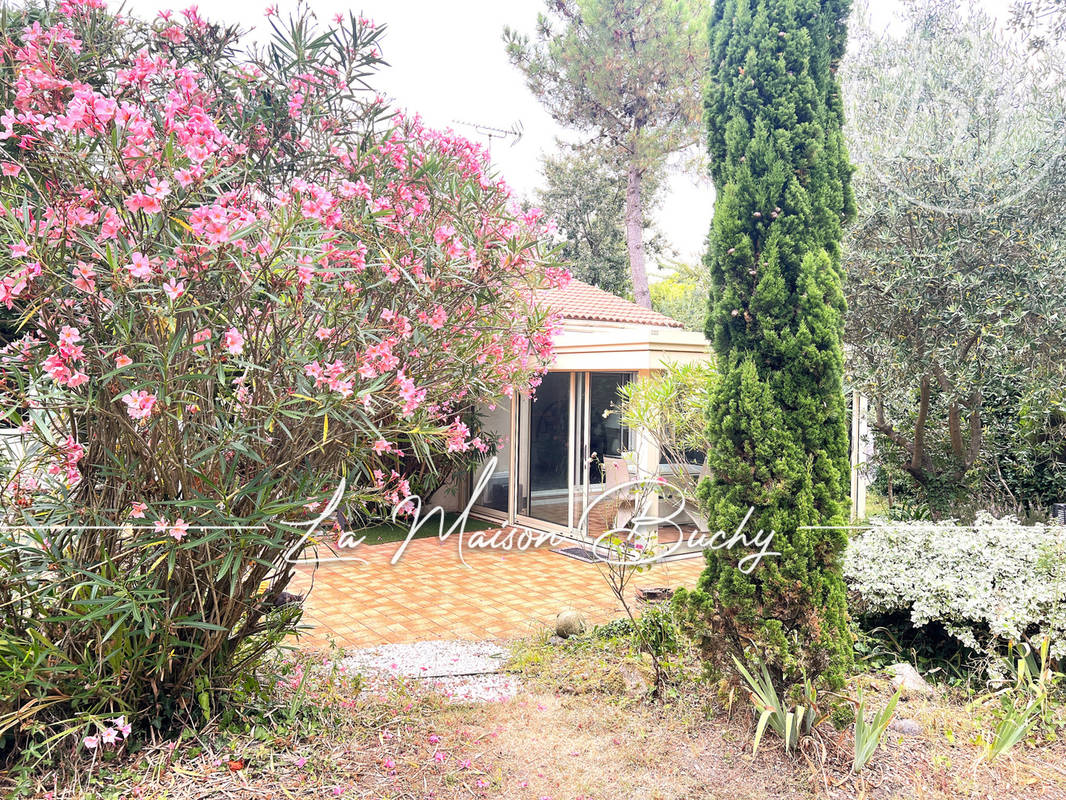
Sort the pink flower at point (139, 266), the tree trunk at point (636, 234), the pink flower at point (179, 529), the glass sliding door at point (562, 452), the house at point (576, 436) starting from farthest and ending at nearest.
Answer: the tree trunk at point (636, 234) → the glass sliding door at point (562, 452) → the house at point (576, 436) → the pink flower at point (179, 529) → the pink flower at point (139, 266)

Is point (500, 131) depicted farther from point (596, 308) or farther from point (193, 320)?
point (193, 320)

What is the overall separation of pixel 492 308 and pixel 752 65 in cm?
219

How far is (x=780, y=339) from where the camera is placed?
169 inches

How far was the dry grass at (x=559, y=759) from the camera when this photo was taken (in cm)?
334

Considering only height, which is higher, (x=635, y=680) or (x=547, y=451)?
(x=547, y=451)

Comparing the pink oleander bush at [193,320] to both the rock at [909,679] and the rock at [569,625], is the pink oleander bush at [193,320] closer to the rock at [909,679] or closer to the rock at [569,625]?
the rock at [569,625]

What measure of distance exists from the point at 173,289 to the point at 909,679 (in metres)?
4.91

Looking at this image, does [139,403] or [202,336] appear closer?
[139,403]

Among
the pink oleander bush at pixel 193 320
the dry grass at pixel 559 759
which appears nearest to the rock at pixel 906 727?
the dry grass at pixel 559 759

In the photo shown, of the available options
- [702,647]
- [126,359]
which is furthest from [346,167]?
[702,647]

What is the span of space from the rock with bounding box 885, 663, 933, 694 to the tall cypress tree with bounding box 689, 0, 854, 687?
1.00 m

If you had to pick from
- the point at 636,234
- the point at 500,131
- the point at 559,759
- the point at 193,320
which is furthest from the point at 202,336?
the point at 636,234

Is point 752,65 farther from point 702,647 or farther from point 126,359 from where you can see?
point 126,359

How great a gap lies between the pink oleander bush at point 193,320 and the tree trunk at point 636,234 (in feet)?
53.3
